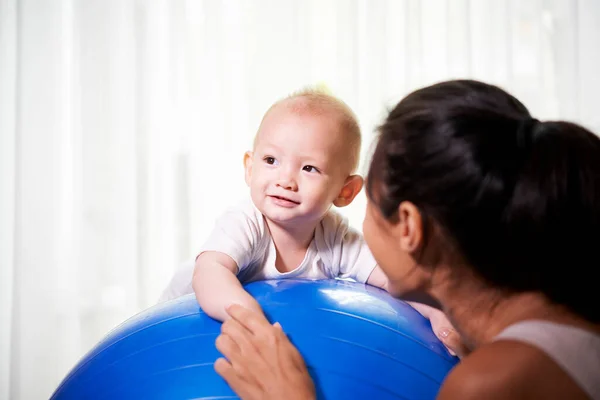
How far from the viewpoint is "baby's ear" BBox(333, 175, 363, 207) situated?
141 centimetres

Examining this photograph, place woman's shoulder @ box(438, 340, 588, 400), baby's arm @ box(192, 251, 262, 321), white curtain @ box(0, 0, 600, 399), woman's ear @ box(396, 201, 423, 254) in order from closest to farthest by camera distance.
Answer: woman's shoulder @ box(438, 340, 588, 400) < woman's ear @ box(396, 201, 423, 254) < baby's arm @ box(192, 251, 262, 321) < white curtain @ box(0, 0, 600, 399)

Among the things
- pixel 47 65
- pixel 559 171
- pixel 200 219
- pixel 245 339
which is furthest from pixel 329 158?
pixel 47 65

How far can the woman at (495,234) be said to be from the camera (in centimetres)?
84

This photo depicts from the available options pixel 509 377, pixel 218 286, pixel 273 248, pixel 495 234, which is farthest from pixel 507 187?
pixel 273 248

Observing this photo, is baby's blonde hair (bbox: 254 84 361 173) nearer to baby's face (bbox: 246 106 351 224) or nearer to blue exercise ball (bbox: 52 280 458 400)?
baby's face (bbox: 246 106 351 224)

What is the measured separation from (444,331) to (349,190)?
1.25 feet

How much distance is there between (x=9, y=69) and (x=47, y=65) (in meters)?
0.13

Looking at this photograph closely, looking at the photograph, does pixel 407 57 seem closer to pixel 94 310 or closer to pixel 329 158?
pixel 329 158

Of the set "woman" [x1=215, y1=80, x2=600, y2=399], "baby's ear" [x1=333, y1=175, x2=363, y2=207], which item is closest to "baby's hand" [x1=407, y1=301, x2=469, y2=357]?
"woman" [x1=215, y1=80, x2=600, y2=399]

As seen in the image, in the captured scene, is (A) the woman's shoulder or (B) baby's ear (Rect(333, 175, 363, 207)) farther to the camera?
(B) baby's ear (Rect(333, 175, 363, 207))

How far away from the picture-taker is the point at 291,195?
4.34ft

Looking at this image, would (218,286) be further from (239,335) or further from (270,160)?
(270,160)

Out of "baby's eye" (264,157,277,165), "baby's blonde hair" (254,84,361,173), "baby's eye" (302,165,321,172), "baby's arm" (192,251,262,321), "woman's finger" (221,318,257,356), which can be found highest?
"baby's blonde hair" (254,84,361,173)

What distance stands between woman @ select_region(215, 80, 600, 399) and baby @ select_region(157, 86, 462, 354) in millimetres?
307
